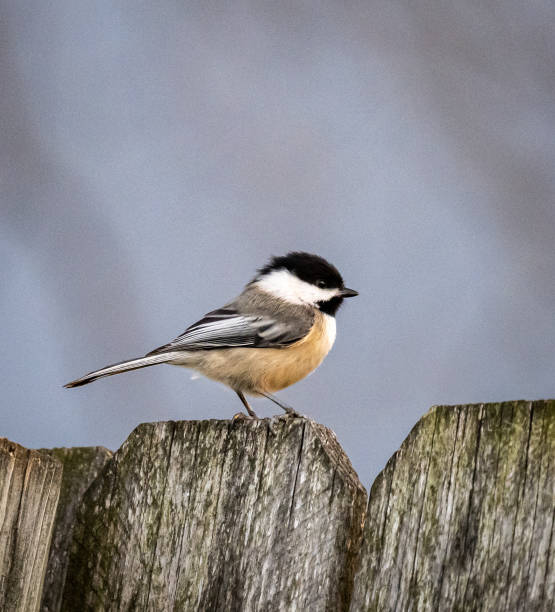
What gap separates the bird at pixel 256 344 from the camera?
3.72 m

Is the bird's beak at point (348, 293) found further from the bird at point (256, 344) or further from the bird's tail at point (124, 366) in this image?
the bird's tail at point (124, 366)

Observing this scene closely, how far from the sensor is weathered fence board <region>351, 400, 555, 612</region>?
1.59m

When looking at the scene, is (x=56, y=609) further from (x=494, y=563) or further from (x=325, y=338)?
(x=325, y=338)

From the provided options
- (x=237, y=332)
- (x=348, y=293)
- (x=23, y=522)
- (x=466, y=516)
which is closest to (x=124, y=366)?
(x=237, y=332)

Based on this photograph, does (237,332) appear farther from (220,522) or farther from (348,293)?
(220,522)

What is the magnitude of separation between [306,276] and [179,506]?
7.71ft

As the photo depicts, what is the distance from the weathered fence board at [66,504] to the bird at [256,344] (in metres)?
0.82

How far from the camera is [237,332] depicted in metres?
3.79

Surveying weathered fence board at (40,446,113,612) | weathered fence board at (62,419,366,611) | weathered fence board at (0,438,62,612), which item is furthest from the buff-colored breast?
weathered fence board at (0,438,62,612)

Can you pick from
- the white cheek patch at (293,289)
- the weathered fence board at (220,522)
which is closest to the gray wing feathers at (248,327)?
the white cheek patch at (293,289)

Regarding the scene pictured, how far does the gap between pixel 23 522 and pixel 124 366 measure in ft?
3.97

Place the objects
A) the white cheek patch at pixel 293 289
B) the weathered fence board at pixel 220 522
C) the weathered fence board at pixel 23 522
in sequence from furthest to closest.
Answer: the white cheek patch at pixel 293 289 → the weathered fence board at pixel 23 522 → the weathered fence board at pixel 220 522

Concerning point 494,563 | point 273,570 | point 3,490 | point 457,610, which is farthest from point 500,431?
point 3,490

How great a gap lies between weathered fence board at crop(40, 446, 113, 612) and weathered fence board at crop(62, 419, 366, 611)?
142 millimetres
